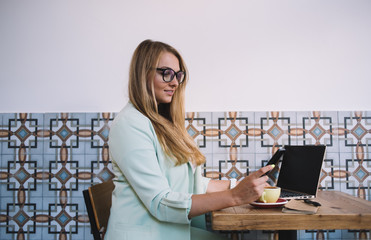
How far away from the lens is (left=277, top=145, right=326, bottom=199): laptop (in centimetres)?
152

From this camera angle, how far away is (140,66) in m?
1.27

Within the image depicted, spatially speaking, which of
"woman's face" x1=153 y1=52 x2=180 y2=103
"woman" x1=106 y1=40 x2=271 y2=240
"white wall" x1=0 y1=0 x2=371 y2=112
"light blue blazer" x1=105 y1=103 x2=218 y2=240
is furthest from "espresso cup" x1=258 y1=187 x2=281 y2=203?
"white wall" x1=0 y1=0 x2=371 y2=112

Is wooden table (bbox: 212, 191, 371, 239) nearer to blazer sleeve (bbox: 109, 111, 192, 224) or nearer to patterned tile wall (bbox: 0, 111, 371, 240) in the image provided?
blazer sleeve (bbox: 109, 111, 192, 224)

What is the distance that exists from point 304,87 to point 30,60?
1801mm

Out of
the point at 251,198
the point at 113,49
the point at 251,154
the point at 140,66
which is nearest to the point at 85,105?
the point at 113,49

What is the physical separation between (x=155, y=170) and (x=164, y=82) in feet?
1.30

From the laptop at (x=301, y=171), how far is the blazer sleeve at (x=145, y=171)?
662 millimetres

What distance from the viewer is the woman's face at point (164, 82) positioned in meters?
1.29

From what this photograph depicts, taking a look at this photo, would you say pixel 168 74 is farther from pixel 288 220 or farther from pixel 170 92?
pixel 288 220

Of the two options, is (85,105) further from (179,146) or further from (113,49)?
(179,146)

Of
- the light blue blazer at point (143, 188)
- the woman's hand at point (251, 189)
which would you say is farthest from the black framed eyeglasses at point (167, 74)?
the woman's hand at point (251, 189)

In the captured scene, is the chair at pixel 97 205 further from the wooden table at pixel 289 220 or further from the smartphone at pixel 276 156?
the smartphone at pixel 276 156

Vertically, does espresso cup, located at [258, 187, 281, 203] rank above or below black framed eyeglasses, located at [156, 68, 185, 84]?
below

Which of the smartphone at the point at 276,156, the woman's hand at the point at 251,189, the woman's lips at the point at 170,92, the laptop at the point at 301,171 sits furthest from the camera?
the smartphone at the point at 276,156
